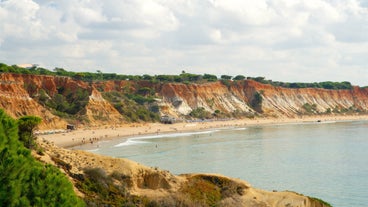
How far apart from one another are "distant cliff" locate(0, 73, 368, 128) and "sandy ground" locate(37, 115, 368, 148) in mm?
3543

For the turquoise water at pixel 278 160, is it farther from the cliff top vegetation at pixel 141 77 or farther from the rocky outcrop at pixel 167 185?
the cliff top vegetation at pixel 141 77

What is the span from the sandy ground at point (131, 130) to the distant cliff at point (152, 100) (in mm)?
3543

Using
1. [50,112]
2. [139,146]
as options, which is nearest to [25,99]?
[50,112]

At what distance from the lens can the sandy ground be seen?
2490 inches

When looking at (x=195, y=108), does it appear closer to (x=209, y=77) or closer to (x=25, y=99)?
(x=209, y=77)

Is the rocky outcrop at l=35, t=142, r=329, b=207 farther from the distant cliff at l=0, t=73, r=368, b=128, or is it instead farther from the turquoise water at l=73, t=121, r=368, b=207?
the distant cliff at l=0, t=73, r=368, b=128

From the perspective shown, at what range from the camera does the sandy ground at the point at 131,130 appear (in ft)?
208

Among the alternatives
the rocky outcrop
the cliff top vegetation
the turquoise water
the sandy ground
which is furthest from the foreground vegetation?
the cliff top vegetation

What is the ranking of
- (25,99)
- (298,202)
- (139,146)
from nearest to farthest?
(298,202)
(139,146)
(25,99)

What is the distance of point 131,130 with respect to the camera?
81.7 metres

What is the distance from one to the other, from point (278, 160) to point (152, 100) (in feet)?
203

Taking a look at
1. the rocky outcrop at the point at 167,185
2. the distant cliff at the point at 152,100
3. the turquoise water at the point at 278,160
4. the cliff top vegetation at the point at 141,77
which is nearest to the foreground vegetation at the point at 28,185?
the rocky outcrop at the point at 167,185

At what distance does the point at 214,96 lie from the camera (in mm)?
127562

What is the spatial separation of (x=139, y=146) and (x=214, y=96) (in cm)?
6977
